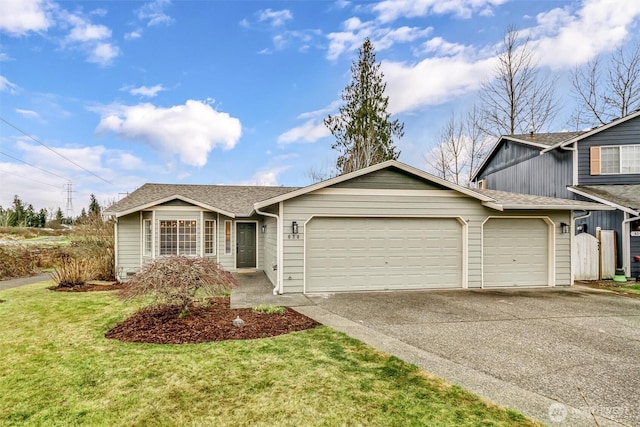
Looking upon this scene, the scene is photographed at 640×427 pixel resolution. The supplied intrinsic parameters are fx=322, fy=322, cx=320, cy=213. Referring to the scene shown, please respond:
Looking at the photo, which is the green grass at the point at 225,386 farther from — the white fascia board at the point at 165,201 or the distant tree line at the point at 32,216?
the distant tree line at the point at 32,216

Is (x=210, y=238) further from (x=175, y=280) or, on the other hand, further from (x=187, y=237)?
(x=175, y=280)

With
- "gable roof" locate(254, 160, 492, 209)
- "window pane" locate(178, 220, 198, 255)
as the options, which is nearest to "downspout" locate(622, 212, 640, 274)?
"gable roof" locate(254, 160, 492, 209)

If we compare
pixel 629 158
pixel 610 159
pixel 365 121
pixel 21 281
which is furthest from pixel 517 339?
pixel 365 121

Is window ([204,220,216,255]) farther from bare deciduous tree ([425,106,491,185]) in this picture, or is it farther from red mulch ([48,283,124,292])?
bare deciduous tree ([425,106,491,185])

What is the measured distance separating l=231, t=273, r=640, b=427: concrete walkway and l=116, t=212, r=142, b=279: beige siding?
6098 millimetres

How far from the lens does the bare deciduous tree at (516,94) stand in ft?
67.9

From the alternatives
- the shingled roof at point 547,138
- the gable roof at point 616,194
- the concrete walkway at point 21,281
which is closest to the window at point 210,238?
the concrete walkway at point 21,281

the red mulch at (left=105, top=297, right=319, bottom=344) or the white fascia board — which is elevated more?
the white fascia board

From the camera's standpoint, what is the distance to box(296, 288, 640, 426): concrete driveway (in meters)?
3.35

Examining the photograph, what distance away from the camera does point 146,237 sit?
12742 millimetres

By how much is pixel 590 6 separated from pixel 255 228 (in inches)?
661

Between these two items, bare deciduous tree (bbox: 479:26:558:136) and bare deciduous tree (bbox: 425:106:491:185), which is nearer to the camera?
bare deciduous tree (bbox: 479:26:558:136)

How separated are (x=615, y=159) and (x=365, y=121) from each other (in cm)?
1424

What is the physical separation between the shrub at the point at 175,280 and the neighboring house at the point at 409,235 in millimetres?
2646
